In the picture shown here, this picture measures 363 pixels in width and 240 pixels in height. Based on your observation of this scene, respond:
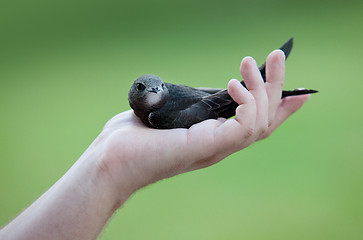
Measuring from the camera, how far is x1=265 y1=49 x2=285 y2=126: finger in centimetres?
114

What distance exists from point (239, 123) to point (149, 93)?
39 cm

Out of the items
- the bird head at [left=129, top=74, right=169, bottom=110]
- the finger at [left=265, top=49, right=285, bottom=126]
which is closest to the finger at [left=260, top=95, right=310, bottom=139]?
the finger at [left=265, top=49, right=285, bottom=126]

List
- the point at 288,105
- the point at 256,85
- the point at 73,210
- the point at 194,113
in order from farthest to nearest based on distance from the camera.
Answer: the point at 288,105 → the point at 194,113 → the point at 256,85 → the point at 73,210

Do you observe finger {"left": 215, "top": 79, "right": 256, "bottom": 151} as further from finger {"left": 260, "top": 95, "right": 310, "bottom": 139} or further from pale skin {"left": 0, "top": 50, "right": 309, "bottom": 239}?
finger {"left": 260, "top": 95, "right": 310, "bottom": 139}

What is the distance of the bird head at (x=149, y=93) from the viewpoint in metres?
1.26

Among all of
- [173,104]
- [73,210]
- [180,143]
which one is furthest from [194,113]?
[73,210]

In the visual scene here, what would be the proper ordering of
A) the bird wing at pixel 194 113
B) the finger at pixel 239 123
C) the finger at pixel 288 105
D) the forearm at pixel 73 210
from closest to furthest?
the forearm at pixel 73 210, the finger at pixel 239 123, the bird wing at pixel 194 113, the finger at pixel 288 105

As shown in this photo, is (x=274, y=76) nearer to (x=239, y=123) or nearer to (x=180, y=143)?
(x=239, y=123)

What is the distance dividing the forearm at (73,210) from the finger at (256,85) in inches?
21.8

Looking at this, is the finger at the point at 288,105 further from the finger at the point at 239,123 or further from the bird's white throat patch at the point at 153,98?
the bird's white throat patch at the point at 153,98

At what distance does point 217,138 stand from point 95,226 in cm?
47

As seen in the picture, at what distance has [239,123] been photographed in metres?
1.06

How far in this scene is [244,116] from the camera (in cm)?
106

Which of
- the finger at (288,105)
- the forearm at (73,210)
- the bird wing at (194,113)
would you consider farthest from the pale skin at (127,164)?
the finger at (288,105)
